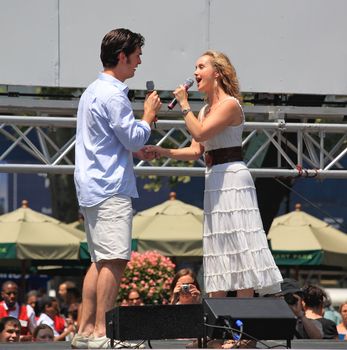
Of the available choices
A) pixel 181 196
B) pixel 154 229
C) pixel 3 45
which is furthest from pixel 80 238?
pixel 181 196

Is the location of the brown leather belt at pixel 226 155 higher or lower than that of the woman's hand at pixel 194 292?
higher

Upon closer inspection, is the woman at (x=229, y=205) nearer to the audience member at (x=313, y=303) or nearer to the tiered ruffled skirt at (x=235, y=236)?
the tiered ruffled skirt at (x=235, y=236)

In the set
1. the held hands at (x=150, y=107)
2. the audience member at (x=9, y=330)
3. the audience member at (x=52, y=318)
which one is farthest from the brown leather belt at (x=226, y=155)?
the audience member at (x=52, y=318)

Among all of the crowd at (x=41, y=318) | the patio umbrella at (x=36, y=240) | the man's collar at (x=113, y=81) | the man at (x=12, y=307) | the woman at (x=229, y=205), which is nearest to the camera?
the man's collar at (x=113, y=81)

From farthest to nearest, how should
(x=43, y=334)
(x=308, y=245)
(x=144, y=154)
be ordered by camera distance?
(x=308, y=245) < (x=43, y=334) < (x=144, y=154)

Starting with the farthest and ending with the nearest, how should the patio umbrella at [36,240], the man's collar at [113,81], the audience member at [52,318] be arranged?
the patio umbrella at [36,240], the audience member at [52,318], the man's collar at [113,81]

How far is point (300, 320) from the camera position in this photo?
970 cm

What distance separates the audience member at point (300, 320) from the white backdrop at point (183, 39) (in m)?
1.63

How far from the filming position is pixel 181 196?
89.4ft

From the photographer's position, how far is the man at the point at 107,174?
646cm

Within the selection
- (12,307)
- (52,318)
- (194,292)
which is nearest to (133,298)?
(12,307)

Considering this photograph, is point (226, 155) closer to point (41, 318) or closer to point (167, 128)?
point (167, 128)

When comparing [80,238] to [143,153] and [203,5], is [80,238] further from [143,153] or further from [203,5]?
[143,153]

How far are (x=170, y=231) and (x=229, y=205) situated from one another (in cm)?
999
